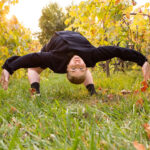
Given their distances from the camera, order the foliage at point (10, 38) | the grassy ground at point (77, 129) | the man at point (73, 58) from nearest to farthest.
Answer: the grassy ground at point (77, 129)
the man at point (73, 58)
the foliage at point (10, 38)

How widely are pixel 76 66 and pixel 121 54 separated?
0.57 m

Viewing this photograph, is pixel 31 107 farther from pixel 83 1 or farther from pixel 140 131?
pixel 83 1

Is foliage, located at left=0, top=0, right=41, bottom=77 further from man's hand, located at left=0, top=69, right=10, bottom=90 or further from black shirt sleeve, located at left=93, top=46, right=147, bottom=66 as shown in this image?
black shirt sleeve, located at left=93, top=46, right=147, bottom=66

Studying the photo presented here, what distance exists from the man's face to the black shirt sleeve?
0.71 feet

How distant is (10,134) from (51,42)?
172 centimetres

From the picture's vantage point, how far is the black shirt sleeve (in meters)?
2.19

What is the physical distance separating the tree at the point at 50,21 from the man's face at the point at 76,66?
1606 centimetres

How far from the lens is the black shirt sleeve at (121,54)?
7.18 feet

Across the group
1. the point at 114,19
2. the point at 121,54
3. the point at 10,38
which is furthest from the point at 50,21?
the point at 121,54

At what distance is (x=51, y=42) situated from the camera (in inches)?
105

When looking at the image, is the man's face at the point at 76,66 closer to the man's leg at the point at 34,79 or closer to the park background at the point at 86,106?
the park background at the point at 86,106

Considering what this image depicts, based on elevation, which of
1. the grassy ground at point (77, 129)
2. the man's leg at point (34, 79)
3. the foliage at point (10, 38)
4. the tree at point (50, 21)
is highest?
the tree at point (50, 21)

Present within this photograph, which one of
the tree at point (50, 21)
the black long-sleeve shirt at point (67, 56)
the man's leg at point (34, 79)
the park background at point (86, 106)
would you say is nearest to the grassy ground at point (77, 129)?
the park background at point (86, 106)

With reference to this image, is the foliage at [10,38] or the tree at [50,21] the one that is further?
the tree at [50,21]
